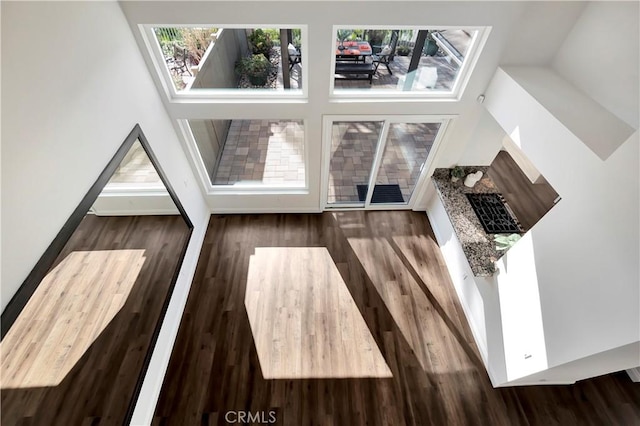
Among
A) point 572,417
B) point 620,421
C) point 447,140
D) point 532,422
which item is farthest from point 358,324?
point 620,421

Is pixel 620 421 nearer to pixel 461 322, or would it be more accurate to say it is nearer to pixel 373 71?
pixel 461 322

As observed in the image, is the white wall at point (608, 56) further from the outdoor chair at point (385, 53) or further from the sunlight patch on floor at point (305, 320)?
the sunlight patch on floor at point (305, 320)

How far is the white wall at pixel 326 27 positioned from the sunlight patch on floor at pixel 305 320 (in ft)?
4.98

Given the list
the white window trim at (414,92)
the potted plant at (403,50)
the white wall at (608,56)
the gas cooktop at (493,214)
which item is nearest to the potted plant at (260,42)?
the white window trim at (414,92)

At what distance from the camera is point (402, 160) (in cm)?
416

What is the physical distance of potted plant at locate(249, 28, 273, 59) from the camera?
273 cm

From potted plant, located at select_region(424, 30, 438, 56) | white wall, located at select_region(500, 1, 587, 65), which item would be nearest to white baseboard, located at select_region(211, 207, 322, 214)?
potted plant, located at select_region(424, 30, 438, 56)

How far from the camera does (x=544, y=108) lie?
89.0 inches

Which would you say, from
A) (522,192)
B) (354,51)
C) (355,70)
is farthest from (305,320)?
(522,192)

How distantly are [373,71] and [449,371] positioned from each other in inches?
127

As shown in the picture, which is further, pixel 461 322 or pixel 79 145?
pixel 461 322

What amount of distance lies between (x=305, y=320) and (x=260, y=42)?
298cm

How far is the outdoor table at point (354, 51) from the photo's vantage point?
279cm

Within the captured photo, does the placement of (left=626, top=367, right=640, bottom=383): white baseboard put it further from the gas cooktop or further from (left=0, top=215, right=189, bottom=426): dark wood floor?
(left=0, top=215, right=189, bottom=426): dark wood floor
